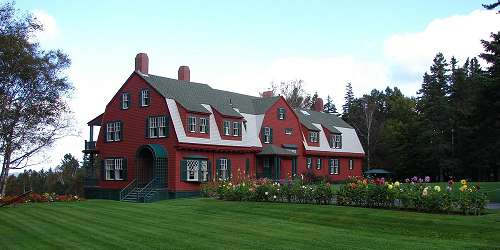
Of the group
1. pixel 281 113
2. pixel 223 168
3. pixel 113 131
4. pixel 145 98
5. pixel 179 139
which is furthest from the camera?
pixel 281 113

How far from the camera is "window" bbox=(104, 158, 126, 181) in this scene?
3743cm

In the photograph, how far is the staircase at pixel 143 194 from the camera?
107ft

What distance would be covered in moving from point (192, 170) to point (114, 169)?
6.25m

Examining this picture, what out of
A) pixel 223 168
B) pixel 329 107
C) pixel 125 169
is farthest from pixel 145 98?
pixel 329 107

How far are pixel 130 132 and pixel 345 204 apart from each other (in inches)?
813

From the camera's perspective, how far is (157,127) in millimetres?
35750

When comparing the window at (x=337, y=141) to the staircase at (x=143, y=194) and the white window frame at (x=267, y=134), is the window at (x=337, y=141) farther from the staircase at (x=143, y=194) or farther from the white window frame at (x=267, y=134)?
the staircase at (x=143, y=194)

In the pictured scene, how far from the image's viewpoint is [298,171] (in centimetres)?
4581

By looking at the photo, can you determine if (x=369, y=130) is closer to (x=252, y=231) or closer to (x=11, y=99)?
(x=11, y=99)

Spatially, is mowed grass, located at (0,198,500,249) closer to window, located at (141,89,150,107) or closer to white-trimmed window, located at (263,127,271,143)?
window, located at (141,89,150,107)

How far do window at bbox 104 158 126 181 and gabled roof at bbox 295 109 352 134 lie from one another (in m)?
17.7

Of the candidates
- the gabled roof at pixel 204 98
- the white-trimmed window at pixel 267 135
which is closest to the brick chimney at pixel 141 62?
the gabled roof at pixel 204 98

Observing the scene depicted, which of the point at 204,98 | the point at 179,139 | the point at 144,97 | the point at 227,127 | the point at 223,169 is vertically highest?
the point at 204,98

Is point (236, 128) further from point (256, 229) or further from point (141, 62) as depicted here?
point (256, 229)
